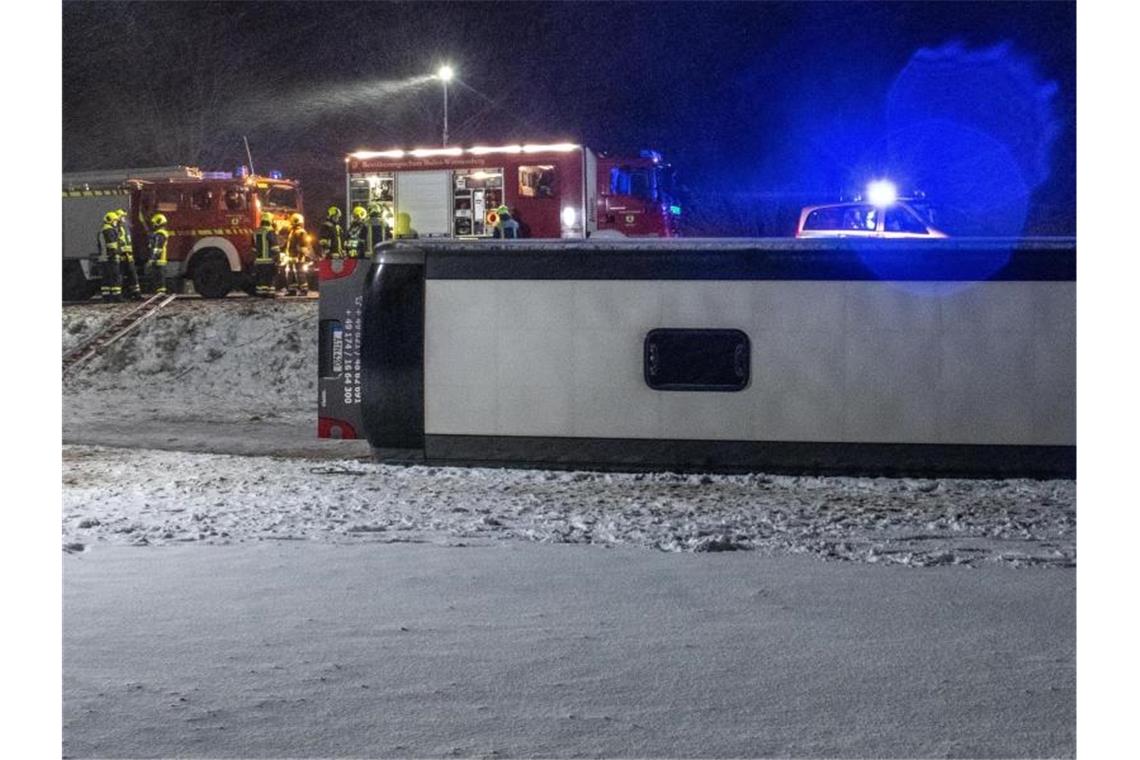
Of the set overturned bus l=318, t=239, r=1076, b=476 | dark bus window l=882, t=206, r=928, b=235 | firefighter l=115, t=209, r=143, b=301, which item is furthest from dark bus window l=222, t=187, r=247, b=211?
overturned bus l=318, t=239, r=1076, b=476

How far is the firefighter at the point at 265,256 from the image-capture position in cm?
2412

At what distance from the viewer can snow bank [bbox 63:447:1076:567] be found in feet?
27.7

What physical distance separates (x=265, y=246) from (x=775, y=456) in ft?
50.1

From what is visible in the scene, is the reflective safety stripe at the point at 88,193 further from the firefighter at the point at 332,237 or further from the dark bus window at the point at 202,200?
the firefighter at the point at 332,237

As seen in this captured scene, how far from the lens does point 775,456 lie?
1091 centimetres

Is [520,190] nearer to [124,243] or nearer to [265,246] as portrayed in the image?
[265,246]

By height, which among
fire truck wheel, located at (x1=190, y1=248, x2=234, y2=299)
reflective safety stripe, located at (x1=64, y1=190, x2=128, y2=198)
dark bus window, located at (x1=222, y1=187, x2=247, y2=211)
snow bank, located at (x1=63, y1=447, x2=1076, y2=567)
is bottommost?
snow bank, located at (x1=63, y1=447, x2=1076, y2=567)

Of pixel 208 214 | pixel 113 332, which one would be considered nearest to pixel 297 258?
pixel 208 214

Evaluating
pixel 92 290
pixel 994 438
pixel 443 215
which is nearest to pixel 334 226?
pixel 443 215

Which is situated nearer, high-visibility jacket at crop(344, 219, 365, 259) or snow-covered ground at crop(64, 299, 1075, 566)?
snow-covered ground at crop(64, 299, 1075, 566)

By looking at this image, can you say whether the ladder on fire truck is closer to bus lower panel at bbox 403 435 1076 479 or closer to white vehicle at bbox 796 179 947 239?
white vehicle at bbox 796 179 947 239

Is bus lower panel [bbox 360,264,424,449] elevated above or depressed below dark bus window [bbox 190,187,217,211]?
below

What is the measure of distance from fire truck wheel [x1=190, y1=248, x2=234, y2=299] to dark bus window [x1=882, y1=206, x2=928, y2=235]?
1197 cm
